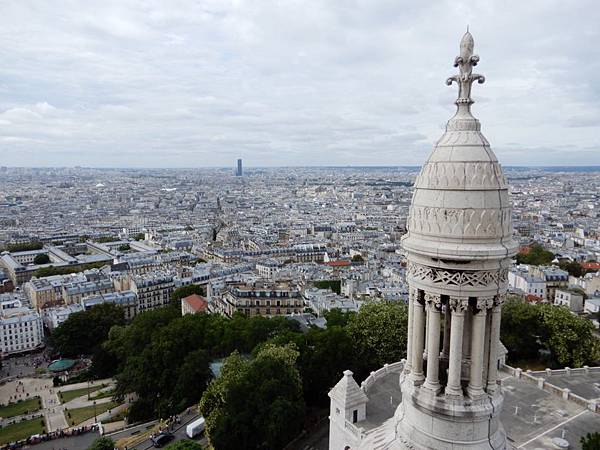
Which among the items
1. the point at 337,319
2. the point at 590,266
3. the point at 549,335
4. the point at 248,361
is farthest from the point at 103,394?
the point at 590,266

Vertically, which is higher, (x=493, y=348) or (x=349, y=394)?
(x=493, y=348)

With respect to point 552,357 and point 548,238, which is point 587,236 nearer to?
point 548,238

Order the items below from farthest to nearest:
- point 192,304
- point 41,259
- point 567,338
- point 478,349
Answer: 1. point 41,259
2. point 192,304
3. point 567,338
4. point 478,349

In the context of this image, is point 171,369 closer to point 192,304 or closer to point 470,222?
point 192,304

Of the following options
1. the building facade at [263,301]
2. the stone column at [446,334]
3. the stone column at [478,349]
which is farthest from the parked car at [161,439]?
the stone column at [478,349]

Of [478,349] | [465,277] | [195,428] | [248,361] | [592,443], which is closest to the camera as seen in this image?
[465,277]

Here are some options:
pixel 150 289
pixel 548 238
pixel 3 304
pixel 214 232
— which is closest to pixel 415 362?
pixel 150 289

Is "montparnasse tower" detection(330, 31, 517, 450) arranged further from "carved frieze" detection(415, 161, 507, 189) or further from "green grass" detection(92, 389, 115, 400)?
"green grass" detection(92, 389, 115, 400)

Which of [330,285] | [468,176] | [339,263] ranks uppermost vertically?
[468,176]
